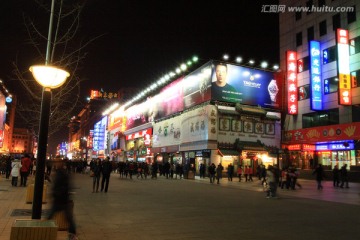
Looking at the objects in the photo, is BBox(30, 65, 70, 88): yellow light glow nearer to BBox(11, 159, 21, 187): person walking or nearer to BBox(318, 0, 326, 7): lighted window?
BBox(11, 159, 21, 187): person walking

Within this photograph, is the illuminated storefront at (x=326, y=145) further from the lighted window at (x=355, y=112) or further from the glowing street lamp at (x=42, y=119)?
the glowing street lamp at (x=42, y=119)

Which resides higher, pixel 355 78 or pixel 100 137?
pixel 355 78

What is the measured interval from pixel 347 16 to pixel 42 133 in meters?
36.0

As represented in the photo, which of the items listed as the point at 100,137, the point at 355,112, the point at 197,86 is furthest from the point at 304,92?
the point at 100,137

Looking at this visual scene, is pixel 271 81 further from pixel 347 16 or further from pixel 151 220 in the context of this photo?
pixel 151 220

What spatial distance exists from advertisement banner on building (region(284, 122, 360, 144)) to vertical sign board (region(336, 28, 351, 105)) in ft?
7.94

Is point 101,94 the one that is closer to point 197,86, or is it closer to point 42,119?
point 197,86

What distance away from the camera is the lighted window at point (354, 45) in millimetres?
34219

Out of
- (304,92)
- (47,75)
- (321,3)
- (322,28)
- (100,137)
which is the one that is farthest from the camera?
(100,137)

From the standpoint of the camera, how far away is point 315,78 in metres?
36.9

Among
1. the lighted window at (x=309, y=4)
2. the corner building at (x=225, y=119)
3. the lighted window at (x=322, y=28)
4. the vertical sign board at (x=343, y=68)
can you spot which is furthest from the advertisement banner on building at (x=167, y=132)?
the vertical sign board at (x=343, y=68)

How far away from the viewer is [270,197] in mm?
17859

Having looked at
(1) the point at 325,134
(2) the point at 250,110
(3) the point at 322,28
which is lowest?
(1) the point at 325,134

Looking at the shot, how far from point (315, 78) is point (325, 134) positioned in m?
5.66
